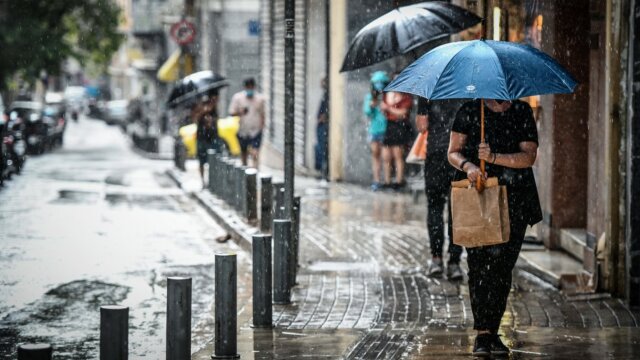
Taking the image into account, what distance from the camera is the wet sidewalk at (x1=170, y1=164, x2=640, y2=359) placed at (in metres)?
8.41

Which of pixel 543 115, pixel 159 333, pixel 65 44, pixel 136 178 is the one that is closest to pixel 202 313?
pixel 159 333

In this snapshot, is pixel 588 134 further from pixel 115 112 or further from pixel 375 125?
pixel 115 112

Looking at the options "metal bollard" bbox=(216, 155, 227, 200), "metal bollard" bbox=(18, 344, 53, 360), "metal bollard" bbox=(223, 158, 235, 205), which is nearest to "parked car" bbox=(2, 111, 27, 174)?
"metal bollard" bbox=(216, 155, 227, 200)

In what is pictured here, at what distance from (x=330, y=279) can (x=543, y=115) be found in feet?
10.4

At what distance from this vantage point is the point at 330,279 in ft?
37.0

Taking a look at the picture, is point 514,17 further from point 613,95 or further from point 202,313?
point 202,313

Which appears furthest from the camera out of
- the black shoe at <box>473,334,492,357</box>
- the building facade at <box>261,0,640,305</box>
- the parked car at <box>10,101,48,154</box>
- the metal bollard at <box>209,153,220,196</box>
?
the parked car at <box>10,101,48,154</box>

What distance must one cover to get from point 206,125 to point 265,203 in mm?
5414

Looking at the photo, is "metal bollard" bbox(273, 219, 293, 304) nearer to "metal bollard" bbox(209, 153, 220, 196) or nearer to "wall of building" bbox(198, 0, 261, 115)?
"metal bollard" bbox(209, 153, 220, 196)

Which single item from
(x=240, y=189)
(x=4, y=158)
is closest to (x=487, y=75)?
(x=240, y=189)

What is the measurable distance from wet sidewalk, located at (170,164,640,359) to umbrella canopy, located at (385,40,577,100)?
5.53 feet

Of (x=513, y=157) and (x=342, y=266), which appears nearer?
(x=513, y=157)

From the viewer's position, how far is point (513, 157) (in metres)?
7.88

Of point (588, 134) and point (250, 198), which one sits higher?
point (588, 134)
